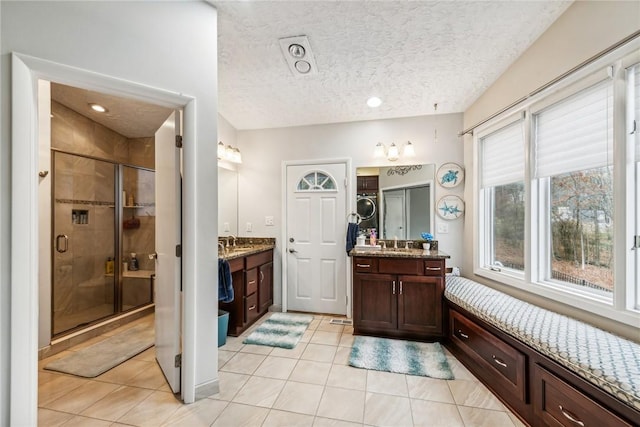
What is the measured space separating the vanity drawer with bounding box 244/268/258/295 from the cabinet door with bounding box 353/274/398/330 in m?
1.20

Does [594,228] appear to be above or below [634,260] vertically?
above

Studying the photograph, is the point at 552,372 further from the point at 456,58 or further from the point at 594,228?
the point at 456,58

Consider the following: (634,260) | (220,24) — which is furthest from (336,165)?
(634,260)

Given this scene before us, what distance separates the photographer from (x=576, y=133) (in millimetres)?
1747

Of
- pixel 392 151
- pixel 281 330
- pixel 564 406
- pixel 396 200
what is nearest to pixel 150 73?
pixel 392 151

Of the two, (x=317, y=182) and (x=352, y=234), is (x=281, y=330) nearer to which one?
(x=352, y=234)

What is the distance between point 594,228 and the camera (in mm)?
1687

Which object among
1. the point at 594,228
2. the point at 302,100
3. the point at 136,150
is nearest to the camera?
the point at 594,228

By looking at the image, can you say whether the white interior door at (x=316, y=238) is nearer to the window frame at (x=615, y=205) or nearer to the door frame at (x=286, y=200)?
the door frame at (x=286, y=200)

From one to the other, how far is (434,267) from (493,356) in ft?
3.02

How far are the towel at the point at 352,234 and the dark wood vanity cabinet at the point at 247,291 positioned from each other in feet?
3.63

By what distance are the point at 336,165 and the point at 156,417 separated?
295 centimetres

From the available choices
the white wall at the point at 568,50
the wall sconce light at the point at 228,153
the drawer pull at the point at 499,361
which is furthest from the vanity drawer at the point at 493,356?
the wall sconce light at the point at 228,153

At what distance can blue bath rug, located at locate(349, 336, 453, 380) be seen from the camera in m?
2.13
